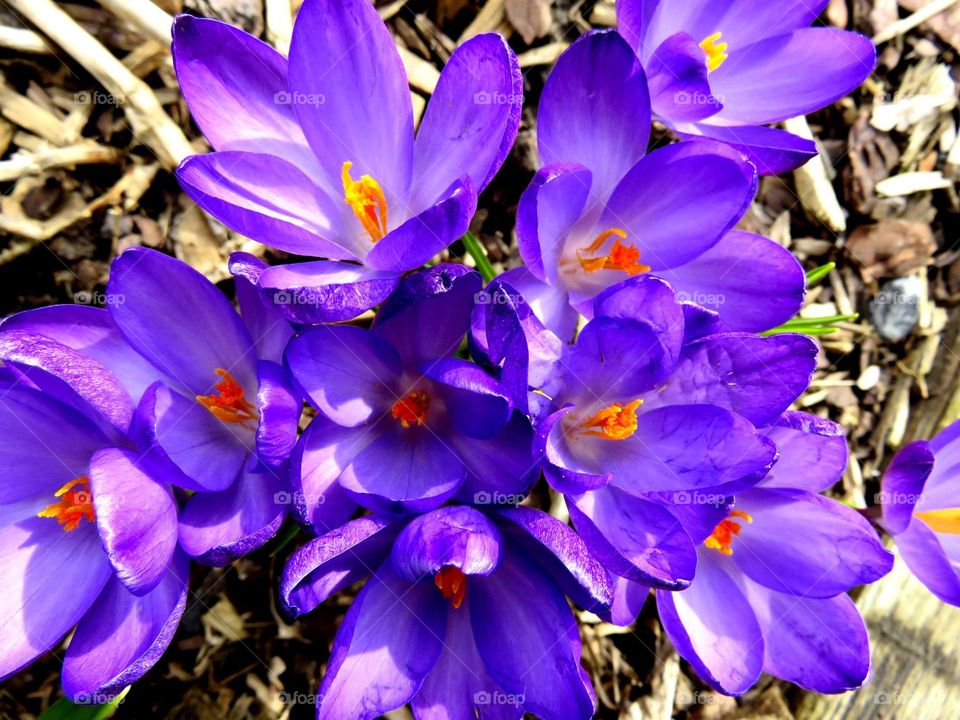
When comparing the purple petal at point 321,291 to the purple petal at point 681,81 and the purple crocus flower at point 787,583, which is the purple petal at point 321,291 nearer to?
the purple petal at point 681,81

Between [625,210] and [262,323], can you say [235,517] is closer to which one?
[262,323]

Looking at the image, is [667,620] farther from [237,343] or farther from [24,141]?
[24,141]

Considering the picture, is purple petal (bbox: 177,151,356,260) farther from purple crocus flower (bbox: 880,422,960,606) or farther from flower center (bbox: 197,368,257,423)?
purple crocus flower (bbox: 880,422,960,606)

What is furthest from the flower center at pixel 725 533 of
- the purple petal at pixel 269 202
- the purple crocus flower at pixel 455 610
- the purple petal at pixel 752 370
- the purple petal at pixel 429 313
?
the purple petal at pixel 269 202

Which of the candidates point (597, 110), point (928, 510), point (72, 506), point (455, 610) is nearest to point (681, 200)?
point (597, 110)

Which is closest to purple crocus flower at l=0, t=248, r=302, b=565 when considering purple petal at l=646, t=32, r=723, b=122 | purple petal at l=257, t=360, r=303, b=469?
purple petal at l=257, t=360, r=303, b=469

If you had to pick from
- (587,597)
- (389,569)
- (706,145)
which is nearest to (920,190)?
(706,145)
